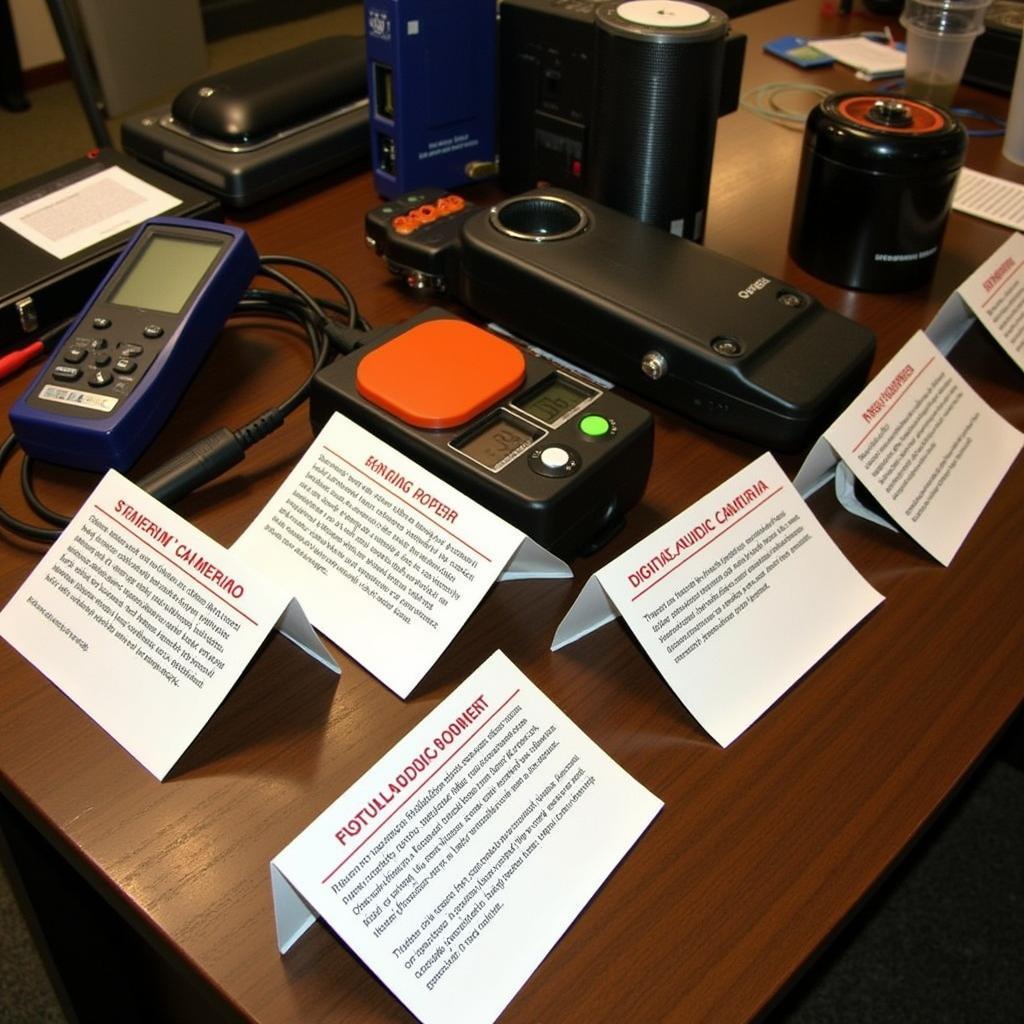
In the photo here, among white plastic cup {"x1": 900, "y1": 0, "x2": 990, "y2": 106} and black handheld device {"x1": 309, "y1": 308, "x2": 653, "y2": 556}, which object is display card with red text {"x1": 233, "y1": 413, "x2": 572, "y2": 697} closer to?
black handheld device {"x1": 309, "y1": 308, "x2": 653, "y2": 556}

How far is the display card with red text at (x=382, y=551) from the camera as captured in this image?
520 mm

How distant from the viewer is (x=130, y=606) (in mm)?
522

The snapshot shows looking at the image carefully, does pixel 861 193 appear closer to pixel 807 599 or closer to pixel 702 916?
pixel 807 599

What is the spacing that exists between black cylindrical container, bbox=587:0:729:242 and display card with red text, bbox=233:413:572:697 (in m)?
0.34

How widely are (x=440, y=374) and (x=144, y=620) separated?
0.20 meters

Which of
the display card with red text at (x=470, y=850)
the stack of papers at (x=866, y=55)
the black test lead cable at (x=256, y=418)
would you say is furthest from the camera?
the stack of papers at (x=866, y=55)

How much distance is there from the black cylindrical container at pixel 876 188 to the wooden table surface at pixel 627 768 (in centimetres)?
21

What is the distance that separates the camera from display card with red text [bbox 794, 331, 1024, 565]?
23.7 inches

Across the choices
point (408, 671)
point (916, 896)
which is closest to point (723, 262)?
point (408, 671)

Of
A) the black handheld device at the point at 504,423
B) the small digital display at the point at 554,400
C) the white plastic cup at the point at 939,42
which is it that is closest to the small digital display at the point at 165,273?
the black handheld device at the point at 504,423

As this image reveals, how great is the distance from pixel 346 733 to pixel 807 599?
0.80 ft

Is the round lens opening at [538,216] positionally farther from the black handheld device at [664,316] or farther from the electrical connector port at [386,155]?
the electrical connector port at [386,155]

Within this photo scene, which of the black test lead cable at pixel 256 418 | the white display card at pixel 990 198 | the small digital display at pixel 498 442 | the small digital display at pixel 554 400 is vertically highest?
the small digital display at pixel 554 400

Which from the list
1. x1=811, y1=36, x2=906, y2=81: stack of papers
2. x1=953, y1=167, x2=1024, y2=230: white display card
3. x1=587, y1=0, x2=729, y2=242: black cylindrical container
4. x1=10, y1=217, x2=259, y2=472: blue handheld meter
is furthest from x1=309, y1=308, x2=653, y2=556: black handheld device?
x1=811, y1=36, x2=906, y2=81: stack of papers
